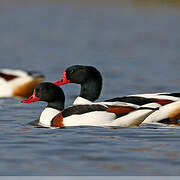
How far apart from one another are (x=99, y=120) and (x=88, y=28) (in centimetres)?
1890

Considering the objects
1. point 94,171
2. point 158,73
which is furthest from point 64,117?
point 158,73

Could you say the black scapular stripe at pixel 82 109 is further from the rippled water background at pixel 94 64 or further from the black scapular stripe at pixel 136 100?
the black scapular stripe at pixel 136 100

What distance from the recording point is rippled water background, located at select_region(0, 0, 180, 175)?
7336 millimetres

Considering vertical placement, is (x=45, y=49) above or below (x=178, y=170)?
above

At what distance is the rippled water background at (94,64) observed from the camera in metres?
7.34

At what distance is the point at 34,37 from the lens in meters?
25.3

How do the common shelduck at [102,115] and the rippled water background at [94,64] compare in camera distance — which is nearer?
the rippled water background at [94,64]

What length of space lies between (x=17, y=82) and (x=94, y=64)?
17.5 feet

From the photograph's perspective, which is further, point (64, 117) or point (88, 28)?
point (88, 28)

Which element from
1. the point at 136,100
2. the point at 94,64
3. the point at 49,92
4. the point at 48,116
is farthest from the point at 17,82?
the point at 94,64

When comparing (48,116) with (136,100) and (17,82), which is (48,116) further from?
(17,82)

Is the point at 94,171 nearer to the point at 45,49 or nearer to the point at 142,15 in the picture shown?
the point at 45,49

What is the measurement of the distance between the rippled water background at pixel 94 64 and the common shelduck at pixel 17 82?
63 centimetres

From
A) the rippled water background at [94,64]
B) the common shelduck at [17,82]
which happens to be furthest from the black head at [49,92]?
the common shelduck at [17,82]
